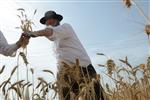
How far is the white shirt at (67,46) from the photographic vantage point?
493cm

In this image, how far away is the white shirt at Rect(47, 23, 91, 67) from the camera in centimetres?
493

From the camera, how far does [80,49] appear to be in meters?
5.05

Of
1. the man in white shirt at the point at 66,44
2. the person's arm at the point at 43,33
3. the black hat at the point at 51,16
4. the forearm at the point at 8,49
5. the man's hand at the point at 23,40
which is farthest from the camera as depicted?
the black hat at the point at 51,16

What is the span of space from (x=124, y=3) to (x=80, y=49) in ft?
7.51

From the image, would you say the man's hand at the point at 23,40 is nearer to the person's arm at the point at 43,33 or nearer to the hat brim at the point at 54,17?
the person's arm at the point at 43,33

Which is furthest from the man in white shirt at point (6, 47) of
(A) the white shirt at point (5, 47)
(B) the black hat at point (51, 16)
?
(B) the black hat at point (51, 16)

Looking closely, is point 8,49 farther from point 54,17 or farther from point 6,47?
point 54,17

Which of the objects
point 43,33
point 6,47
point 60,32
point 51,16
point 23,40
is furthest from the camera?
point 51,16

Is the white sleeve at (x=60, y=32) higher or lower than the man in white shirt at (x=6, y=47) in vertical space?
higher

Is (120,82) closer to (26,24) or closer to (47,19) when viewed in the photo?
(26,24)

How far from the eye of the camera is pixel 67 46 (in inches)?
197

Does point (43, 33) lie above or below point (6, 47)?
above

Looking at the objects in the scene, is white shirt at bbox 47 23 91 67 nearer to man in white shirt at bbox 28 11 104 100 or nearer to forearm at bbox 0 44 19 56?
man in white shirt at bbox 28 11 104 100

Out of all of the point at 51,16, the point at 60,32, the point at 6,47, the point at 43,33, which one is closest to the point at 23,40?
the point at 6,47
